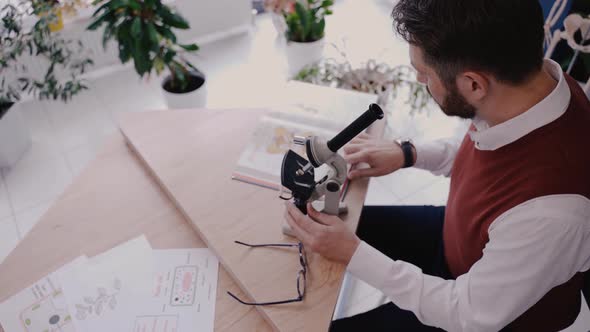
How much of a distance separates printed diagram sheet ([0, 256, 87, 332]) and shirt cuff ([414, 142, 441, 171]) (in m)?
1.08

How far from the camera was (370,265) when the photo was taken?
0.97 m

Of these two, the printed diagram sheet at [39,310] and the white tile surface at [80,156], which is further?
the white tile surface at [80,156]

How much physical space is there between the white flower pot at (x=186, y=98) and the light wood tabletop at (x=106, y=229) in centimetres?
117

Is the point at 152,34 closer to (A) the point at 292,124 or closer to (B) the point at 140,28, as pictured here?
(B) the point at 140,28

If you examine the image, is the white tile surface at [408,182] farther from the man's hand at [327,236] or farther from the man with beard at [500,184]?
the man's hand at [327,236]

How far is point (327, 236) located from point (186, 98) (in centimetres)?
177

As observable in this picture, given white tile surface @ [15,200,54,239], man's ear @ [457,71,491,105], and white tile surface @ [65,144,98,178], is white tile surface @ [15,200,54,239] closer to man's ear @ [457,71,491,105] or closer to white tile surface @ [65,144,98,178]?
white tile surface @ [65,144,98,178]

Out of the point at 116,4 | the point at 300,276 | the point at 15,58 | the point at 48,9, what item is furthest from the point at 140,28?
the point at 300,276

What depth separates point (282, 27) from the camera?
2852 mm

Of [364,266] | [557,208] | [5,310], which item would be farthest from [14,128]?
[557,208]

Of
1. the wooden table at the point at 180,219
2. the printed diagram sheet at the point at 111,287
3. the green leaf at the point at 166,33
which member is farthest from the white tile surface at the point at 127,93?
the printed diagram sheet at the point at 111,287

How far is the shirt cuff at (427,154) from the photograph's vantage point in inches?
51.5

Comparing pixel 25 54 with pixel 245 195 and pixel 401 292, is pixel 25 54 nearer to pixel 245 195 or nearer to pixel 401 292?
pixel 245 195

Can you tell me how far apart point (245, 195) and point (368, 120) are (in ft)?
1.55
